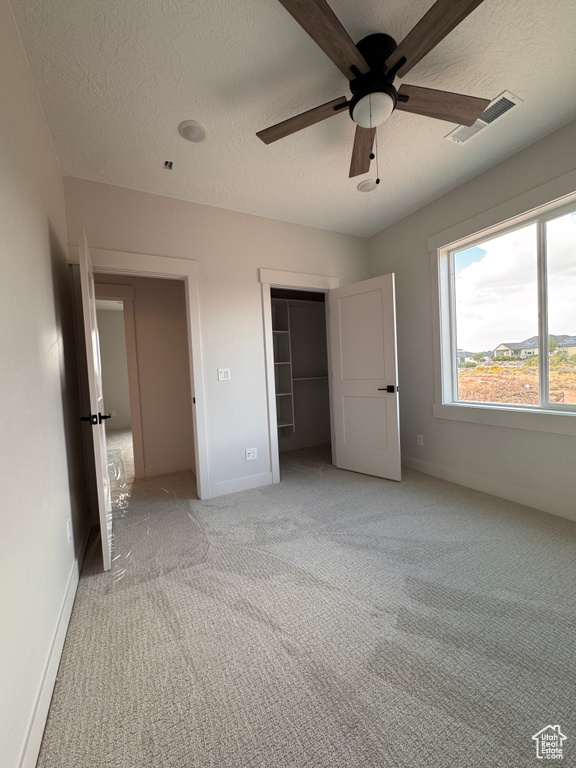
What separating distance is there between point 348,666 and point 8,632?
1188 millimetres

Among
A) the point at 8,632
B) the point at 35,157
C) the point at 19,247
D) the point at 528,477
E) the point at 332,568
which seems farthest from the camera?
the point at 528,477

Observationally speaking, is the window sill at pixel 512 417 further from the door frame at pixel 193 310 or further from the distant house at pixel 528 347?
the door frame at pixel 193 310

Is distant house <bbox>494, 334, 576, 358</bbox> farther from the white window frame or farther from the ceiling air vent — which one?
the ceiling air vent

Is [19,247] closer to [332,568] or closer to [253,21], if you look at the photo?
[253,21]

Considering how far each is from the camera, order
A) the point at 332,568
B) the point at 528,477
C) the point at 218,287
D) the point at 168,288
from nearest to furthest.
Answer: the point at 332,568, the point at 528,477, the point at 218,287, the point at 168,288

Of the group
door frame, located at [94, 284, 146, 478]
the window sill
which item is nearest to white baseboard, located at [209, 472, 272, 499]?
door frame, located at [94, 284, 146, 478]

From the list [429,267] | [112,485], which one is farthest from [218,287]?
[112,485]

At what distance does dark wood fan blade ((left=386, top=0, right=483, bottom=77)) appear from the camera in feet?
3.71

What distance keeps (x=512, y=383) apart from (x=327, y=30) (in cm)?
271

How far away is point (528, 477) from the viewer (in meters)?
2.52

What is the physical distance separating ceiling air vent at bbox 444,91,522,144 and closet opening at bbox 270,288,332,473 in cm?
254

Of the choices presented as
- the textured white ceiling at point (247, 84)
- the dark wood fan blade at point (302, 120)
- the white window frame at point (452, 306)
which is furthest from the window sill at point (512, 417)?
the dark wood fan blade at point (302, 120)

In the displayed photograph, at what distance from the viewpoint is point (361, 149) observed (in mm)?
1920

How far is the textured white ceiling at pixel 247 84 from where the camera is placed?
1.41 metres
